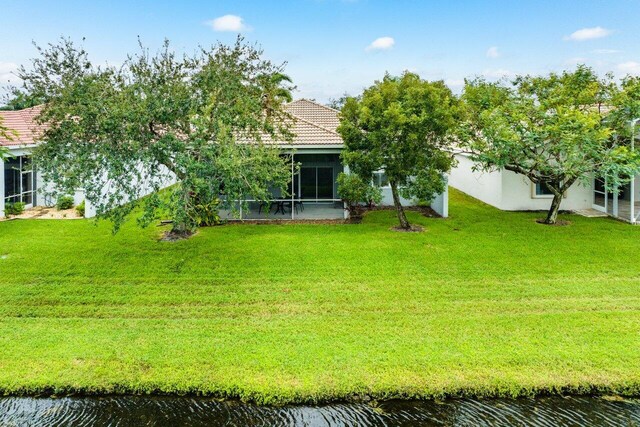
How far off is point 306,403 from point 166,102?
8.66m

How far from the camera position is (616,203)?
1872 centimetres

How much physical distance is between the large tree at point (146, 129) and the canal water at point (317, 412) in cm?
516

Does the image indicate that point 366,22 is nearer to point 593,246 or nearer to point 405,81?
point 405,81

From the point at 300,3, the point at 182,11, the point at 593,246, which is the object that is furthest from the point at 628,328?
the point at 182,11

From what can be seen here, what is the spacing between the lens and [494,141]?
50.4ft

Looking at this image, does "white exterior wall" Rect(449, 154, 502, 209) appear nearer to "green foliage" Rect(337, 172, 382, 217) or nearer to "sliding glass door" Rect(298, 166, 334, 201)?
"green foliage" Rect(337, 172, 382, 217)

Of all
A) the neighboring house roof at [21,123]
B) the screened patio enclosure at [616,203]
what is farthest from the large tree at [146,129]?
the screened patio enclosure at [616,203]

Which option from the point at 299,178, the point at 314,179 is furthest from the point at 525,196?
the point at 299,178

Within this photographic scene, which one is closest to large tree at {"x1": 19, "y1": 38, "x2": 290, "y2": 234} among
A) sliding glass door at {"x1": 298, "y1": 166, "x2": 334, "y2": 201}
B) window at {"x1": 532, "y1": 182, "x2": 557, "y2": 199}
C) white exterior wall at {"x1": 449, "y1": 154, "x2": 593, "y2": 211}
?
sliding glass door at {"x1": 298, "y1": 166, "x2": 334, "y2": 201}

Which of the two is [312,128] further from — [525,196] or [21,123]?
[21,123]

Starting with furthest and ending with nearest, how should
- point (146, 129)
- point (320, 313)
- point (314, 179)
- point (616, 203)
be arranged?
point (314, 179), point (616, 203), point (146, 129), point (320, 313)

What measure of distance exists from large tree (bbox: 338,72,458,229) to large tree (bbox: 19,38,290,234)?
12.7ft

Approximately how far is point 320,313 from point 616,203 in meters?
15.6

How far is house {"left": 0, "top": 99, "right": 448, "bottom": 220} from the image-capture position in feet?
60.4
